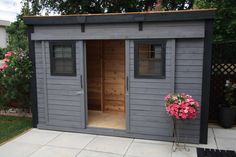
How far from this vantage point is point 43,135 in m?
4.66

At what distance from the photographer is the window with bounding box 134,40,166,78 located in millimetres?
4133

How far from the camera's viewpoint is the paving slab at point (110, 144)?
3.98 m

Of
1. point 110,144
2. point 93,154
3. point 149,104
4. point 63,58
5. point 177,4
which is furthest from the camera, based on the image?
point 177,4

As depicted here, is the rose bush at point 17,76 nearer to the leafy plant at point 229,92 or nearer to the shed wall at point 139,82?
the shed wall at point 139,82

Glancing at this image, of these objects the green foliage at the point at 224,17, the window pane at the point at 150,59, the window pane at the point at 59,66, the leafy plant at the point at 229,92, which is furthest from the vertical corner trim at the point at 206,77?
the green foliage at the point at 224,17

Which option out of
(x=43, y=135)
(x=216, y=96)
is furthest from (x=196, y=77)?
(x=43, y=135)

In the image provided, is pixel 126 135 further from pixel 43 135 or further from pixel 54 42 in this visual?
pixel 54 42

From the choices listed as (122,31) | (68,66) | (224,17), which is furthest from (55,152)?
(224,17)

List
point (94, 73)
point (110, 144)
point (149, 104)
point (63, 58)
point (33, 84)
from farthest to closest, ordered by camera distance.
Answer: point (94, 73)
point (33, 84)
point (63, 58)
point (149, 104)
point (110, 144)

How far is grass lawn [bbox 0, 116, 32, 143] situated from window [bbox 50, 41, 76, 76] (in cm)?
141

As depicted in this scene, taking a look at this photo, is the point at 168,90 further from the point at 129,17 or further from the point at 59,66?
the point at 59,66

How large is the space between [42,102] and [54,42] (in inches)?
50.8

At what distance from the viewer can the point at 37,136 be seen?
4.62 m

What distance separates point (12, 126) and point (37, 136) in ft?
3.02
